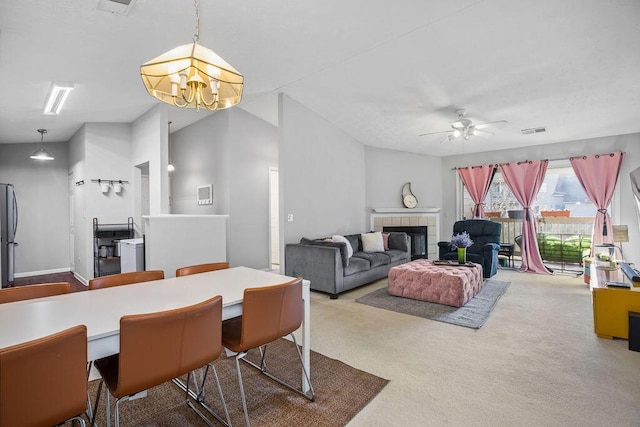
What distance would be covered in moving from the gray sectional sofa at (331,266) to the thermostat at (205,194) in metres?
2.14

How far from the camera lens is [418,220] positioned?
285 inches

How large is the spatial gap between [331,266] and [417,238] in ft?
10.9

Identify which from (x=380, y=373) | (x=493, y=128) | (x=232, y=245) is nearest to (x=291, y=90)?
(x=232, y=245)

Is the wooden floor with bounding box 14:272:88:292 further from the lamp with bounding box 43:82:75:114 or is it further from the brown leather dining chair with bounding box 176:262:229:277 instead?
the brown leather dining chair with bounding box 176:262:229:277

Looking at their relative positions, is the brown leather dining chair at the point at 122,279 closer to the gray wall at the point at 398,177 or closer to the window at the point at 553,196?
the gray wall at the point at 398,177

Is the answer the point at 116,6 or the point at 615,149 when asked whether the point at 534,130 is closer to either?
the point at 615,149

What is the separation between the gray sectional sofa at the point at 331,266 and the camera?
168 inches

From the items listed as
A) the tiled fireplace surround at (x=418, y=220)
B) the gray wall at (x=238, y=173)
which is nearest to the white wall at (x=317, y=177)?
the tiled fireplace surround at (x=418, y=220)

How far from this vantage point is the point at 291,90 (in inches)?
189

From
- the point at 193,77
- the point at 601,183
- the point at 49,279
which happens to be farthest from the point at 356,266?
the point at 49,279

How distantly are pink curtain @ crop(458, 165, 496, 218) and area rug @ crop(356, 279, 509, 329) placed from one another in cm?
279

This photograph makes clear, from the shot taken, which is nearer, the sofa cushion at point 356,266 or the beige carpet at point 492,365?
the beige carpet at point 492,365

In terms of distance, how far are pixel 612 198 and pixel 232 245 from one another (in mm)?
6634

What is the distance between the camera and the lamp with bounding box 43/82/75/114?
3.45m
